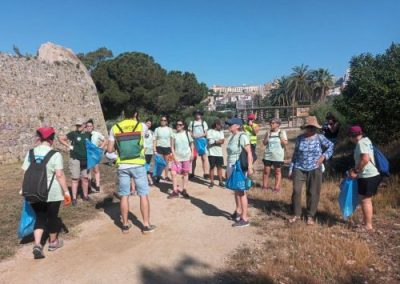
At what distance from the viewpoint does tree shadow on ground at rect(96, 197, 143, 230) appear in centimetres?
632

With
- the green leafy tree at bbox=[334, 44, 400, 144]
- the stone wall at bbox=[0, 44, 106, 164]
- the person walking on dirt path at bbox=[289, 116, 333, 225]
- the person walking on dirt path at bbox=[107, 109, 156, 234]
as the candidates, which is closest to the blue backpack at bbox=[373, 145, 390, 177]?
the person walking on dirt path at bbox=[289, 116, 333, 225]

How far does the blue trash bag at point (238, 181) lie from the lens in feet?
19.0

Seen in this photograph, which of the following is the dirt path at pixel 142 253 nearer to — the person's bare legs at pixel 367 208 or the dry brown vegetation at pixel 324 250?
the dry brown vegetation at pixel 324 250

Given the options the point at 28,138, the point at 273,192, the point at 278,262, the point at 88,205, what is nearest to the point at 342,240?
the point at 278,262

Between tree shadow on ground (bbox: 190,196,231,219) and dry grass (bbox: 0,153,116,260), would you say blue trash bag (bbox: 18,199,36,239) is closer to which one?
dry grass (bbox: 0,153,116,260)

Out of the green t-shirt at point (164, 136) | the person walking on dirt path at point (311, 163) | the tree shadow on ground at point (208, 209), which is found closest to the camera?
the person walking on dirt path at point (311, 163)

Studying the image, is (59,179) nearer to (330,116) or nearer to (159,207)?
(159,207)

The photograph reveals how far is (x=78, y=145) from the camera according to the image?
752 cm

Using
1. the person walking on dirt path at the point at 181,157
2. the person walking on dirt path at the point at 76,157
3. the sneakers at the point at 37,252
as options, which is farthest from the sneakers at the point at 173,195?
the sneakers at the point at 37,252

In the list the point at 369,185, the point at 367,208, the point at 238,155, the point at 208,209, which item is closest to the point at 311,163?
the point at 369,185

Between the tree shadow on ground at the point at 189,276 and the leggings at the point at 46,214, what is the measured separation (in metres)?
1.43

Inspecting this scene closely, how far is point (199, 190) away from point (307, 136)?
3307 mm

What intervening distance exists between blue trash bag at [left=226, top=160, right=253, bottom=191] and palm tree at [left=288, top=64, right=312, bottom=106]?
67070 millimetres

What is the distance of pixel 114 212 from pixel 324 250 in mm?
3832
